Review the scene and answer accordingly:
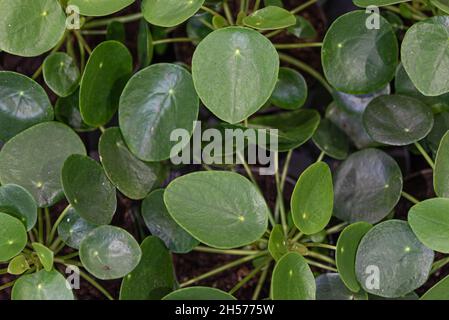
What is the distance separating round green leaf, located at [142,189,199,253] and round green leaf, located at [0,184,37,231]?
8.1 inches

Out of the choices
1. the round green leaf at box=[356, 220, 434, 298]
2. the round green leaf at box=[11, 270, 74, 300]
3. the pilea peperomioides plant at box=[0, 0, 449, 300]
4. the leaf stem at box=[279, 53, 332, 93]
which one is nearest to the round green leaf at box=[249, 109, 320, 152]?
the pilea peperomioides plant at box=[0, 0, 449, 300]

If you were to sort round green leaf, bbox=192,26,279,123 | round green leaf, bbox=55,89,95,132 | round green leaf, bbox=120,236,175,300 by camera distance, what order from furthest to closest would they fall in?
round green leaf, bbox=55,89,95,132, round green leaf, bbox=120,236,175,300, round green leaf, bbox=192,26,279,123

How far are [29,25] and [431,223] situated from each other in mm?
757

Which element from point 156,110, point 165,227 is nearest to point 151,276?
point 165,227

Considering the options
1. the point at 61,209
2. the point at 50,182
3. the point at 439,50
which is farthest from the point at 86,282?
the point at 439,50

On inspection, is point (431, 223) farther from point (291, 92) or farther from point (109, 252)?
point (109, 252)

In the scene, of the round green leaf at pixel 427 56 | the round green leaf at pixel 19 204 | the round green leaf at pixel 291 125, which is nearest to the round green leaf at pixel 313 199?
the round green leaf at pixel 291 125

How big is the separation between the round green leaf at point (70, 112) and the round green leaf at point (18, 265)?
0.28 metres

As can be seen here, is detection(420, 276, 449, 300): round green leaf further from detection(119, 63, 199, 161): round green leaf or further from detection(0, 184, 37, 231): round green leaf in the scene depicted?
detection(0, 184, 37, 231): round green leaf

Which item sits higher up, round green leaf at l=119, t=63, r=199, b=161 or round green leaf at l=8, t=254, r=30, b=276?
round green leaf at l=119, t=63, r=199, b=161

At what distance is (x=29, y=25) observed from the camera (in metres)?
1.04

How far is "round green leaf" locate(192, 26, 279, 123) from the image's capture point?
3.21 ft

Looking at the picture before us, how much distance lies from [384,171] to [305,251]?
0.22 metres

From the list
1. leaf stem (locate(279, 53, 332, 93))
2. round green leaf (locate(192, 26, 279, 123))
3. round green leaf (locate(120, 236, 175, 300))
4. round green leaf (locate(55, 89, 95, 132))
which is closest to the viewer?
round green leaf (locate(192, 26, 279, 123))
